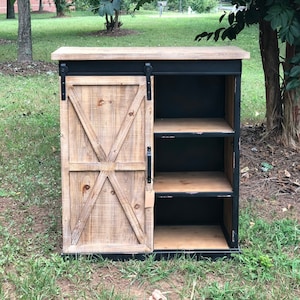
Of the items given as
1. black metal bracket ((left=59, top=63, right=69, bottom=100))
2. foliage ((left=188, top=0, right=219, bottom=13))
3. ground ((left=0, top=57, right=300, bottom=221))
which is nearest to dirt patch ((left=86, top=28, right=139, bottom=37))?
ground ((left=0, top=57, right=300, bottom=221))

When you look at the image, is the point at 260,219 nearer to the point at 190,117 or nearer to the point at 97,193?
the point at 190,117

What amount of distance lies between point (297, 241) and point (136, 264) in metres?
1.15

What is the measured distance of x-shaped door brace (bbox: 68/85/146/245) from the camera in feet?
11.3

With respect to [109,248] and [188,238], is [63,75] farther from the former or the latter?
[188,238]

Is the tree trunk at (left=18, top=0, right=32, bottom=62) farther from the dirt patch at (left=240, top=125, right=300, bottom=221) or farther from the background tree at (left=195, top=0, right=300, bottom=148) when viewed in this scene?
the dirt patch at (left=240, top=125, right=300, bottom=221)

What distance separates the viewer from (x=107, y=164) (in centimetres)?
351

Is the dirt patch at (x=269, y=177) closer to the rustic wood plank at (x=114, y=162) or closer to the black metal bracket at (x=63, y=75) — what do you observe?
the rustic wood plank at (x=114, y=162)

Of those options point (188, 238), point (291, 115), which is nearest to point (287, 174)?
point (291, 115)

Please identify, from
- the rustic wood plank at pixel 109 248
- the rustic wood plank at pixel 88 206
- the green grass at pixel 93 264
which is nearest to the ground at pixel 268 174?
the green grass at pixel 93 264

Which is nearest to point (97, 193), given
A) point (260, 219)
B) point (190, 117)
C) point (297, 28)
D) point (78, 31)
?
point (190, 117)

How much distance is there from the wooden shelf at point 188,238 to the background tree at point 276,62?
146 cm

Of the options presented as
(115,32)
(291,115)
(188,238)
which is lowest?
(188,238)

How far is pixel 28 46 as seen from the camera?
12469mm

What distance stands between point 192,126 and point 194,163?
0.57 meters
